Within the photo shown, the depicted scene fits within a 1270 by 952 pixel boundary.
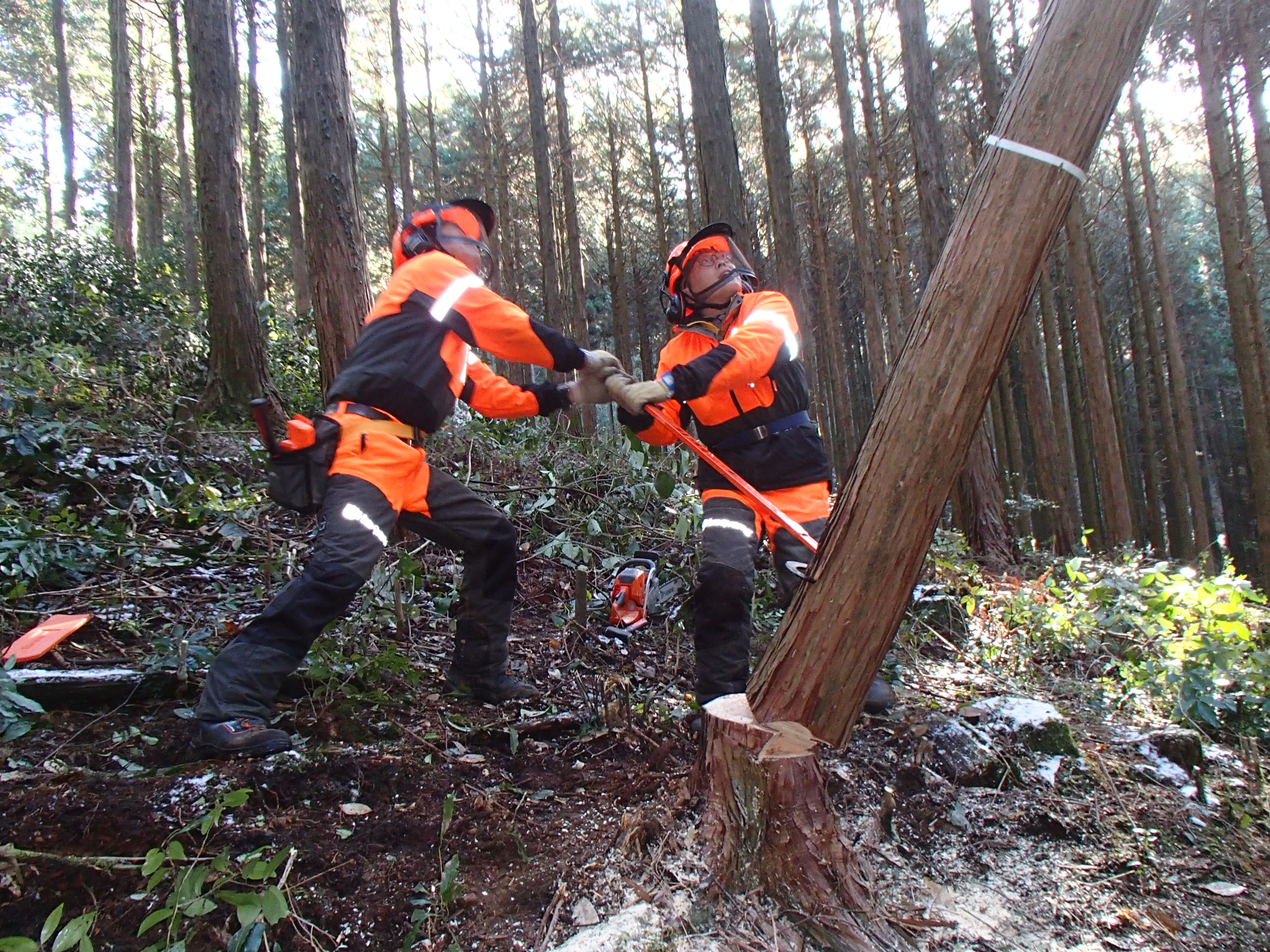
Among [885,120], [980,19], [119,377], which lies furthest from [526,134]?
[119,377]

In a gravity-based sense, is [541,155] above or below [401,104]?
below

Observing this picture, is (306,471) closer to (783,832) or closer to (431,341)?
(431,341)

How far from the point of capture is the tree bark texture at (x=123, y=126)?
43.9 feet

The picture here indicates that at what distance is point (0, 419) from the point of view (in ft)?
14.8

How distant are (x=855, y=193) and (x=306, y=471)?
47.0 feet

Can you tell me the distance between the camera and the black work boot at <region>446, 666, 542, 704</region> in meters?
3.22

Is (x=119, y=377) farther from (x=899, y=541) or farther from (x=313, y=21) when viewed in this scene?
(x=899, y=541)

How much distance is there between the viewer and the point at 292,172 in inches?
520

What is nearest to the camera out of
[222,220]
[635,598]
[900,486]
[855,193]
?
[900,486]

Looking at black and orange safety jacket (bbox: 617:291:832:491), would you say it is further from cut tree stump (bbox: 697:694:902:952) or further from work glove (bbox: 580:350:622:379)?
cut tree stump (bbox: 697:694:902:952)

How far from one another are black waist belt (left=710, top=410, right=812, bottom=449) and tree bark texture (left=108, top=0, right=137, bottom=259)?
13339 millimetres

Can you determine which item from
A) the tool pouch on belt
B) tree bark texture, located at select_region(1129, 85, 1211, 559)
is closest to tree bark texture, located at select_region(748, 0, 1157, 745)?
the tool pouch on belt

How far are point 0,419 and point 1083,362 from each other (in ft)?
43.3

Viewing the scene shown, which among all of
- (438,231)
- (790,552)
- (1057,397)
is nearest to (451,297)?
(438,231)
